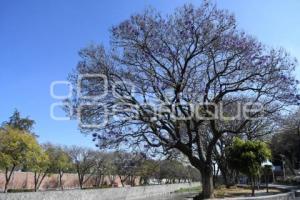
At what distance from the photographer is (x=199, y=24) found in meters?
22.2

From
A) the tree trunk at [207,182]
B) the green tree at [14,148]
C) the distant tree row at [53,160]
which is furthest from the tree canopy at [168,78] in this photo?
the green tree at [14,148]

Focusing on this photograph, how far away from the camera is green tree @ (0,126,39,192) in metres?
51.0

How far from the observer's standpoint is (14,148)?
52000mm

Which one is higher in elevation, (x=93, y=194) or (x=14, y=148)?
(x=14, y=148)

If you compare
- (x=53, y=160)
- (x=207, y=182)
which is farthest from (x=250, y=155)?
(x=53, y=160)

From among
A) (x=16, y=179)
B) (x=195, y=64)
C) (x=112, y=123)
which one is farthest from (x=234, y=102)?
(x=16, y=179)

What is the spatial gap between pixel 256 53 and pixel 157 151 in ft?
25.7

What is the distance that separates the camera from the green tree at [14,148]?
2007 inches

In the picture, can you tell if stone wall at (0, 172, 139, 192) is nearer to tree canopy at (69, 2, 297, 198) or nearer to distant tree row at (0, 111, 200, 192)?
distant tree row at (0, 111, 200, 192)

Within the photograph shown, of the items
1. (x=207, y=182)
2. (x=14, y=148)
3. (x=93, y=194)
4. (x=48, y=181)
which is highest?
(x=14, y=148)

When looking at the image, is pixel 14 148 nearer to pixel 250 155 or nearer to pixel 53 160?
pixel 53 160

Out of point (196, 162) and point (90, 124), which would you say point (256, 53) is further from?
point (90, 124)

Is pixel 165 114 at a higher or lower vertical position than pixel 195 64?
lower

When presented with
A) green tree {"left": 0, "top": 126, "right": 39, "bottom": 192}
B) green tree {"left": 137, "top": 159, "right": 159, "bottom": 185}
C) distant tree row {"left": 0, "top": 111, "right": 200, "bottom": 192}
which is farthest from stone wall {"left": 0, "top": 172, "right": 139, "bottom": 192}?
green tree {"left": 137, "top": 159, "right": 159, "bottom": 185}
